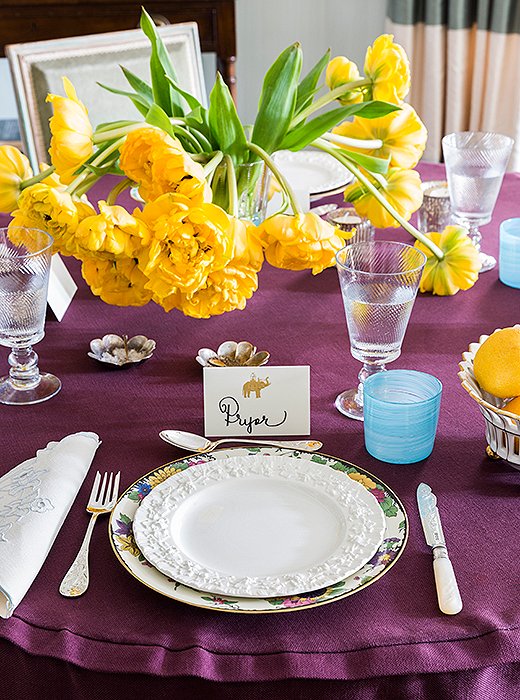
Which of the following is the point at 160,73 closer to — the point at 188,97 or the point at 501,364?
the point at 188,97

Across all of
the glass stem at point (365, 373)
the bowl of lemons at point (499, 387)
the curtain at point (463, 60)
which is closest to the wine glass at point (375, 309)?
the glass stem at point (365, 373)

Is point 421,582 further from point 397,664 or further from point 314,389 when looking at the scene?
point 314,389

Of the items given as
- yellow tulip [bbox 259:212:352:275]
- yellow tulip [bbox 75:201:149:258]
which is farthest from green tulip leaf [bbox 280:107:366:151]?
yellow tulip [bbox 75:201:149:258]

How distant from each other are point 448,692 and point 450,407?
0.43m

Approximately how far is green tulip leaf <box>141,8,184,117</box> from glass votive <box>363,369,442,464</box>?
440 millimetres

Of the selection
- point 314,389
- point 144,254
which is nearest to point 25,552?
point 144,254

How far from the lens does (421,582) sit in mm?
816

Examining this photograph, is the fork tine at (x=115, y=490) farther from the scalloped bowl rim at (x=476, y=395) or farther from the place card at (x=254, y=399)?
the scalloped bowl rim at (x=476, y=395)

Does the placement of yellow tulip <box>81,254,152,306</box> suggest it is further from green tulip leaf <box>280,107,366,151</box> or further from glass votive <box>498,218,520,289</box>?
glass votive <box>498,218,520,289</box>

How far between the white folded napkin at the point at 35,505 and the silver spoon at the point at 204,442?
85mm

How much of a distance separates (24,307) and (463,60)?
257cm

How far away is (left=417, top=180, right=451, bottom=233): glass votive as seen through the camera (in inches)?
61.8

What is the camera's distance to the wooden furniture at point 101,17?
3.17 meters

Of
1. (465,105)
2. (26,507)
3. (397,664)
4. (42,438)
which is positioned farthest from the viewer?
(465,105)
